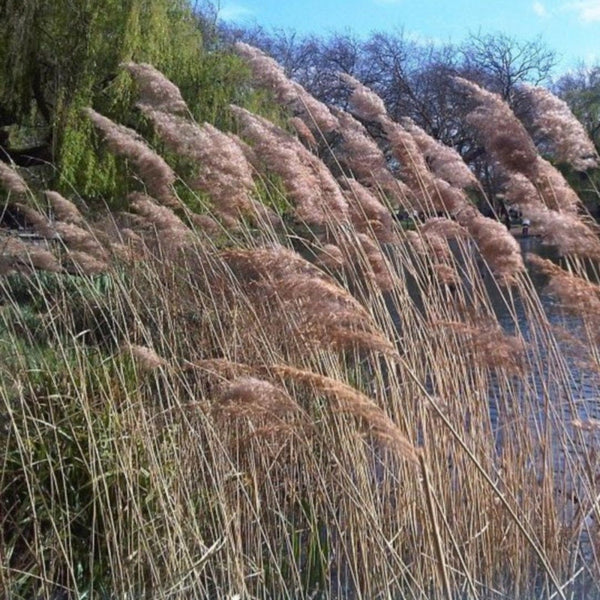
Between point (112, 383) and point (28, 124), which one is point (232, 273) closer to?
point (112, 383)

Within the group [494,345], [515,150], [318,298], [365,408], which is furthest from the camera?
[515,150]

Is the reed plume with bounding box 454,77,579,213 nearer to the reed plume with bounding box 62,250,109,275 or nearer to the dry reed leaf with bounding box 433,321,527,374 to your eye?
the dry reed leaf with bounding box 433,321,527,374

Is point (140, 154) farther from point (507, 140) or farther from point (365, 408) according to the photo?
point (365, 408)

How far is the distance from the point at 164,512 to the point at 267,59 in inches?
64.5

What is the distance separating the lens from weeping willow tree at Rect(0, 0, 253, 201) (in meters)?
9.46

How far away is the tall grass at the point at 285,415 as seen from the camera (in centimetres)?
294

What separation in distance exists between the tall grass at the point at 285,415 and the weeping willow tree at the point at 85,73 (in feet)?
A: 19.4

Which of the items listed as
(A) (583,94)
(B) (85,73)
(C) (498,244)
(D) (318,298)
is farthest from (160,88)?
(A) (583,94)

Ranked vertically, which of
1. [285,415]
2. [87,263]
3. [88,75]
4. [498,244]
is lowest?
[285,415]

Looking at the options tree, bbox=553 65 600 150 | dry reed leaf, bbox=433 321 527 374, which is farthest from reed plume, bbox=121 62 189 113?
tree, bbox=553 65 600 150

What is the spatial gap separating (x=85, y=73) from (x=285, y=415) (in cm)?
766

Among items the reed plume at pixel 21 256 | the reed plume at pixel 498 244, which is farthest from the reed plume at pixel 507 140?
the reed plume at pixel 21 256

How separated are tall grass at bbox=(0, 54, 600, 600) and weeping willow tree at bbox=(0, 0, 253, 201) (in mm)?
5921

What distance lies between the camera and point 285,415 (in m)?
2.91
